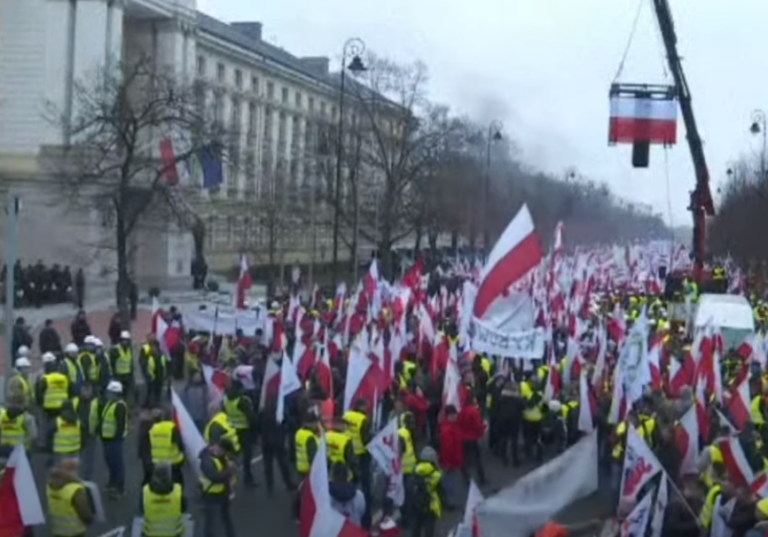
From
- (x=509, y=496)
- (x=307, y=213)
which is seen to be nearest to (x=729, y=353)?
(x=509, y=496)

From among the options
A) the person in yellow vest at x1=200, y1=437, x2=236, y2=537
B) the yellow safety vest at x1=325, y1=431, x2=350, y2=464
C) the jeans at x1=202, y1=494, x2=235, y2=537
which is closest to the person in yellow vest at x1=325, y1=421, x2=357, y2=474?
the yellow safety vest at x1=325, y1=431, x2=350, y2=464

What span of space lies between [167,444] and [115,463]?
95.9 inches

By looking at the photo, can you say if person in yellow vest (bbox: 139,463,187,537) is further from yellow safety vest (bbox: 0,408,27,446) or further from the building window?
the building window

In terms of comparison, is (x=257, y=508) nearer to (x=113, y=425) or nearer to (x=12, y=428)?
(x=113, y=425)

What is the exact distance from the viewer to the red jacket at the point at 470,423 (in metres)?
16.7

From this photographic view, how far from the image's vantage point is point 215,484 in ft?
41.0

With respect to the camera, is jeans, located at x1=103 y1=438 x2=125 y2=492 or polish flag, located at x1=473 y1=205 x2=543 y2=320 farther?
jeans, located at x1=103 y1=438 x2=125 y2=492

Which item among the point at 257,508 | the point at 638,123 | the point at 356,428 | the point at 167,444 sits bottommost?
the point at 257,508

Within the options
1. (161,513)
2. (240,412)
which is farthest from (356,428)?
(161,513)

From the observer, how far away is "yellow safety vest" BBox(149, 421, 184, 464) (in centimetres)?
1347

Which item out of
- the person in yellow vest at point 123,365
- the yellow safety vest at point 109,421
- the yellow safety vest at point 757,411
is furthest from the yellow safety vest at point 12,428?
the yellow safety vest at point 757,411

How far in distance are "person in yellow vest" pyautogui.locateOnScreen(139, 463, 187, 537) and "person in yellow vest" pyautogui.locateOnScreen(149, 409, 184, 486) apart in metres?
2.19

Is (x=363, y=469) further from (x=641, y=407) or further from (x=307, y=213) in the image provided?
(x=307, y=213)

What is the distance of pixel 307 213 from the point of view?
6359 centimetres
